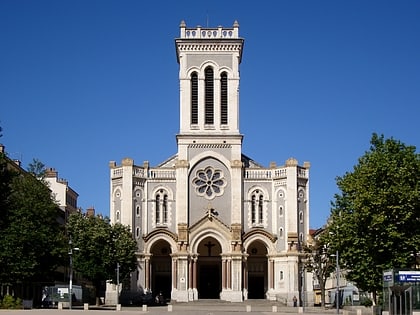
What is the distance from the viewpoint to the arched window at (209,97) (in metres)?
110

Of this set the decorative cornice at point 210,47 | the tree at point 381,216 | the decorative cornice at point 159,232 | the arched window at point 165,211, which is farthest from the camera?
the decorative cornice at point 210,47

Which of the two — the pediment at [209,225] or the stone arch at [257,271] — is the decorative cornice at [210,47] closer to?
the pediment at [209,225]

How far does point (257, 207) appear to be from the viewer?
10781cm

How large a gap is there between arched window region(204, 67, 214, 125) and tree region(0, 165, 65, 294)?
2682 centimetres

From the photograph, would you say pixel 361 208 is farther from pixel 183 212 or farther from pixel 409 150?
pixel 183 212

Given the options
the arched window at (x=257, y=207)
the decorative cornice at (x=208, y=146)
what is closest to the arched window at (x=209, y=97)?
the decorative cornice at (x=208, y=146)

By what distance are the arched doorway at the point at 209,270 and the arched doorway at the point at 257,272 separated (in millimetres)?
3950

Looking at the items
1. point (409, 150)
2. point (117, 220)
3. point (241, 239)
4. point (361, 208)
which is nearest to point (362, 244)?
point (361, 208)

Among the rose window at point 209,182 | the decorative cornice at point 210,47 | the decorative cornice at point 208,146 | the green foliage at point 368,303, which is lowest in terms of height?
the green foliage at point 368,303

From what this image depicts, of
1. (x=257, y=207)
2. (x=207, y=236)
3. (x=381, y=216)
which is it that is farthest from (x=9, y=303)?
(x=257, y=207)

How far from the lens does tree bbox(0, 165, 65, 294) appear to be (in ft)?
262

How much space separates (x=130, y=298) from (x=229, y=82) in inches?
1176

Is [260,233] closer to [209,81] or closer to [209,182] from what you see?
[209,182]

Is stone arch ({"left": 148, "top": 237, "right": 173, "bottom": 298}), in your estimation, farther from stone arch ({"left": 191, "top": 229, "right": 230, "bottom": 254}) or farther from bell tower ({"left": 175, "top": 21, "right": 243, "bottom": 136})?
bell tower ({"left": 175, "top": 21, "right": 243, "bottom": 136})
